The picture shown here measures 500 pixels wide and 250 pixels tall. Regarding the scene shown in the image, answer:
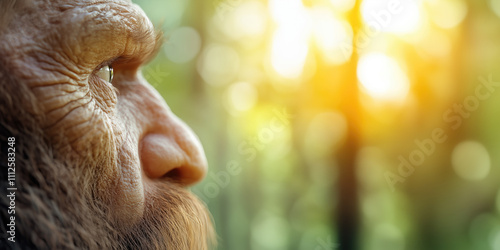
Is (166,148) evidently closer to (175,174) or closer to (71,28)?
(175,174)

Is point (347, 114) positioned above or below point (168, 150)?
below

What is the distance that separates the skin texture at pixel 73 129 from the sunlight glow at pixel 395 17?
78.3 inches

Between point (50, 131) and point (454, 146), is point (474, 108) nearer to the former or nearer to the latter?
point (454, 146)

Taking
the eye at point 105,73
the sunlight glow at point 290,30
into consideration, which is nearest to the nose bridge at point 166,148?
the eye at point 105,73

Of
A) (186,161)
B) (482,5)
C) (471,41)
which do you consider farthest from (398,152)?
(186,161)

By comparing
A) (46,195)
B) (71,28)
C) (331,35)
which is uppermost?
(71,28)

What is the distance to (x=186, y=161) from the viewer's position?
78 centimetres

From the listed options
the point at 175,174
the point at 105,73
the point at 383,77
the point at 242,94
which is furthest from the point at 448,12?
the point at 105,73

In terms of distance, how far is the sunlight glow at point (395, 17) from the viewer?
245 cm

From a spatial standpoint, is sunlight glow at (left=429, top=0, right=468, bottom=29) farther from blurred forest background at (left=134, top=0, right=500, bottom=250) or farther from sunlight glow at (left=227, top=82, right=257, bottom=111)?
sunlight glow at (left=227, top=82, right=257, bottom=111)

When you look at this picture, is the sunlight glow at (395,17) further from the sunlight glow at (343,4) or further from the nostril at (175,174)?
the nostril at (175,174)

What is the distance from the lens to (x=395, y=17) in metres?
2.68

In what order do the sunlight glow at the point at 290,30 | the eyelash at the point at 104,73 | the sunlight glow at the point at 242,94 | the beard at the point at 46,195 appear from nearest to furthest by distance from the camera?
the beard at the point at 46,195
the eyelash at the point at 104,73
the sunlight glow at the point at 290,30
the sunlight glow at the point at 242,94

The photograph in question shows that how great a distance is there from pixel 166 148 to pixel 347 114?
2.68 metres
